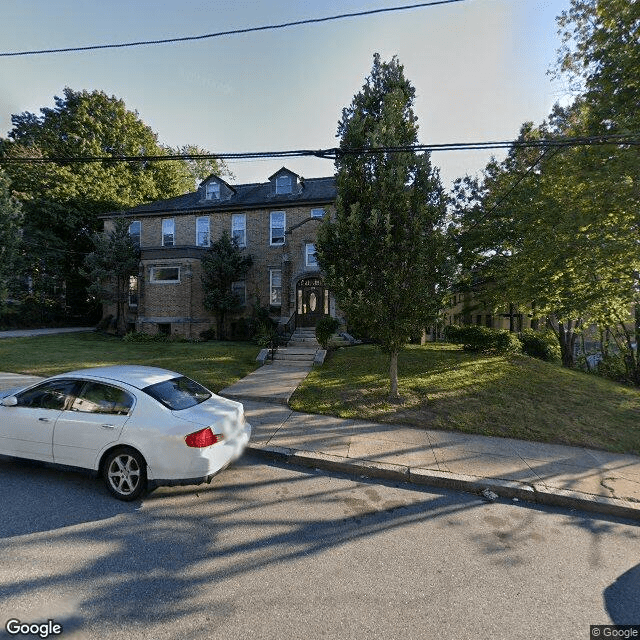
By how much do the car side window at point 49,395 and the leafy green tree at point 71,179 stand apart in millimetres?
25734

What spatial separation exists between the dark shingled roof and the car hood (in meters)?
16.4

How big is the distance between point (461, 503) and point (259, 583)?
2713 mm

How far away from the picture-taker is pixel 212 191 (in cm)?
2188

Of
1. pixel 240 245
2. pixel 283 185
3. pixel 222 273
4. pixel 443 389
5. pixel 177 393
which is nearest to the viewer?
pixel 177 393

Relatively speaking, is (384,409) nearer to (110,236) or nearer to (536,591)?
(536,591)

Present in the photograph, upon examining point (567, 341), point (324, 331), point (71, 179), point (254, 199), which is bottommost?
point (567, 341)

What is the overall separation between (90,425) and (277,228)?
17.8 m

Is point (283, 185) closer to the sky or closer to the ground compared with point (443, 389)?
closer to the sky

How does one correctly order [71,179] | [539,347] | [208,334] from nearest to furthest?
[539,347] → [208,334] → [71,179]

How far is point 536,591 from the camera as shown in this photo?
9.02ft

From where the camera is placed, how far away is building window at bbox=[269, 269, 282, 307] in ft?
66.0

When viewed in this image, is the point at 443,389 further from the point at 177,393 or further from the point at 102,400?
the point at 102,400

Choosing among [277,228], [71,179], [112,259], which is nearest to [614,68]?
[277,228]

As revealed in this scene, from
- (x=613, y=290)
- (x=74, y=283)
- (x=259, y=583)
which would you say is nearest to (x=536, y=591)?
(x=259, y=583)
